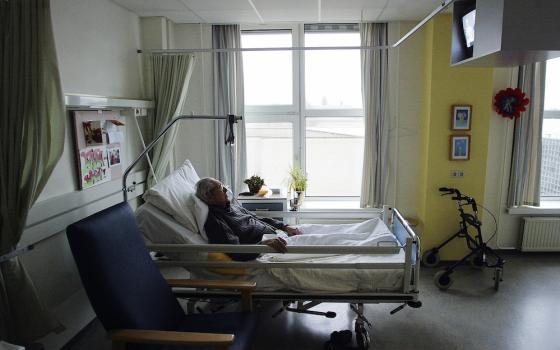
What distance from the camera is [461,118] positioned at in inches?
145

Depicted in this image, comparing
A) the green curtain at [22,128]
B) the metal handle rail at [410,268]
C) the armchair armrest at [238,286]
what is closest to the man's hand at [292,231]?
the armchair armrest at [238,286]

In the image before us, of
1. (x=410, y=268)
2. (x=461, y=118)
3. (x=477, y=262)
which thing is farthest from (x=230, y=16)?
(x=477, y=262)

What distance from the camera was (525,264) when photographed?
389cm

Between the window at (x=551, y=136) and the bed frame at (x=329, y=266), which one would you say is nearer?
the bed frame at (x=329, y=266)

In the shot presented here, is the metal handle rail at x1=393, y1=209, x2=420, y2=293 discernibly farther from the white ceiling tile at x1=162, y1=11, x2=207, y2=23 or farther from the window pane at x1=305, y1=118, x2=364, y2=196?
the white ceiling tile at x1=162, y1=11, x2=207, y2=23

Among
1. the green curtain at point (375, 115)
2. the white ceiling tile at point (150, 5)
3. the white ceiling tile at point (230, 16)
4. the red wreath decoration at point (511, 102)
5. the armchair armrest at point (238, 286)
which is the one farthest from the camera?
the green curtain at point (375, 115)

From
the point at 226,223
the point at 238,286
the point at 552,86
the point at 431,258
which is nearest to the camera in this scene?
the point at 238,286

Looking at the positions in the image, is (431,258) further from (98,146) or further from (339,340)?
(98,146)

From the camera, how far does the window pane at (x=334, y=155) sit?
13.7ft

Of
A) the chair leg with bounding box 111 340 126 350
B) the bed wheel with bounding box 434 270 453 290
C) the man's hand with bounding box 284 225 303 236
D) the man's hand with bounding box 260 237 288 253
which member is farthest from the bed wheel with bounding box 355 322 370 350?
the chair leg with bounding box 111 340 126 350

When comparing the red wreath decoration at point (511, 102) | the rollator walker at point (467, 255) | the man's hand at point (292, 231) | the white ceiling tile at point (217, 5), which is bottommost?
the rollator walker at point (467, 255)

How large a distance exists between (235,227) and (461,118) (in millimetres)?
2501

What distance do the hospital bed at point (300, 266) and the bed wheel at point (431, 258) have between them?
1.49m

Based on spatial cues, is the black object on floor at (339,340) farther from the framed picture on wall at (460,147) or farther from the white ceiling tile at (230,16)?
the white ceiling tile at (230,16)
